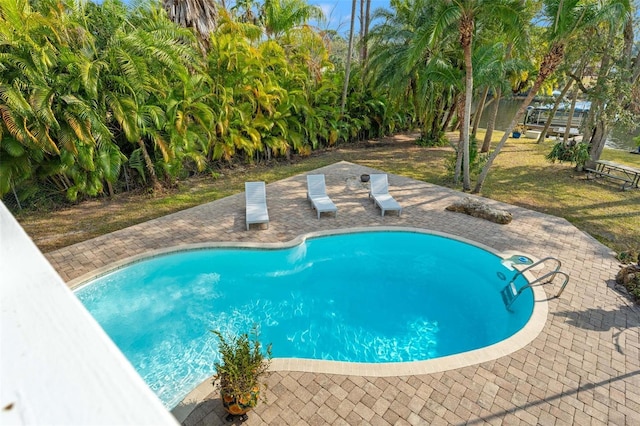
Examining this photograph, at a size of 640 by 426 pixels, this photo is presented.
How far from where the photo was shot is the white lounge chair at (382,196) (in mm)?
11508

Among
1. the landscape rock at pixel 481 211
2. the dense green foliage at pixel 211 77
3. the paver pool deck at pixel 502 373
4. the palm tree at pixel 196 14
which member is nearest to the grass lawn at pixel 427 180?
the dense green foliage at pixel 211 77

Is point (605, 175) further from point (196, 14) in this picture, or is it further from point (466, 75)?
point (196, 14)

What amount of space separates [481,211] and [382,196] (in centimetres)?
344

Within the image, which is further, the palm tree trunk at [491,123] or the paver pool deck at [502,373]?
the palm tree trunk at [491,123]

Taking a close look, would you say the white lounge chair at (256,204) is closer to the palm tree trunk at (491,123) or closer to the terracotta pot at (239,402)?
the terracotta pot at (239,402)

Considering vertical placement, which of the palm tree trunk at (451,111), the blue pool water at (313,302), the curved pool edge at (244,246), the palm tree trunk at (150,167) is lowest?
the blue pool water at (313,302)

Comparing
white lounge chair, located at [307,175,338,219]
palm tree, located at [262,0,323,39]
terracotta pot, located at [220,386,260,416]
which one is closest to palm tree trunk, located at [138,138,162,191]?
white lounge chair, located at [307,175,338,219]

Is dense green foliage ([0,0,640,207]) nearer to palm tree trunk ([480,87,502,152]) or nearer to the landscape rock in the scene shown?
palm tree trunk ([480,87,502,152])

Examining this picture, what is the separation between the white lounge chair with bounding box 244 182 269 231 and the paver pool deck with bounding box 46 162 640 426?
383 mm

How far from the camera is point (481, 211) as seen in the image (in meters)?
11.4

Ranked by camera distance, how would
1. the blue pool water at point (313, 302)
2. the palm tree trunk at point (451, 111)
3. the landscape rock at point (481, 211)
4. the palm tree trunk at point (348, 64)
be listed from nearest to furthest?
1. the blue pool water at point (313, 302)
2. the landscape rock at point (481, 211)
3. the palm tree trunk at point (348, 64)
4. the palm tree trunk at point (451, 111)

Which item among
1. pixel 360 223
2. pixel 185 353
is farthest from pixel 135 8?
pixel 185 353

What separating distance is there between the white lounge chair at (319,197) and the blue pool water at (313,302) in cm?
132

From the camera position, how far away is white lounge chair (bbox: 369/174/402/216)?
11508mm
